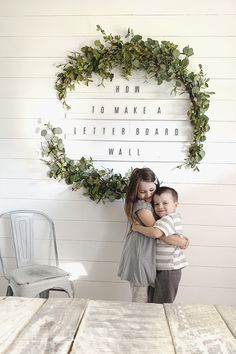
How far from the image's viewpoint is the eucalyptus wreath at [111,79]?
2.68m

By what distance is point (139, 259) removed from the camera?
2236 millimetres

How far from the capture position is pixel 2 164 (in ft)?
9.50

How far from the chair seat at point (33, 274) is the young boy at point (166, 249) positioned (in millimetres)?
644

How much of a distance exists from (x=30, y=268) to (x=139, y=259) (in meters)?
0.81

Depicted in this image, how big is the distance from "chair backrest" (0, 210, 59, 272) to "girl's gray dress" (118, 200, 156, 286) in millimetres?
737

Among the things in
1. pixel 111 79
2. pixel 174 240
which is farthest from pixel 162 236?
pixel 111 79

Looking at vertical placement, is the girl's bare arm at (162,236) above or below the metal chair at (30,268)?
above

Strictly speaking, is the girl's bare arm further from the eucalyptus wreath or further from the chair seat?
the chair seat

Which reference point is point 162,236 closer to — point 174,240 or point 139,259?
point 174,240

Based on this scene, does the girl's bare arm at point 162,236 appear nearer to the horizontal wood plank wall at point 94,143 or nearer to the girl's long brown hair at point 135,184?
the girl's long brown hair at point 135,184

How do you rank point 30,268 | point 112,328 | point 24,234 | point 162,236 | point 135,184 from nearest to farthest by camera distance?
point 112,328 < point 162,236 < point 135,184 < point 30,268 < point 24,234

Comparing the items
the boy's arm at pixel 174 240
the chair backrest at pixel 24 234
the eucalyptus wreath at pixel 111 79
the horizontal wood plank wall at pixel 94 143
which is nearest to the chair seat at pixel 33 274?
the chair backrest at pixel 24 234

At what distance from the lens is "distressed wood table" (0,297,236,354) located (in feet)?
2.64

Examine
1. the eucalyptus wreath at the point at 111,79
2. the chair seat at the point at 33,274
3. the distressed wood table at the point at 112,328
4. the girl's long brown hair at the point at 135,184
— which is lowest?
the chair seat at the point at 33,274
